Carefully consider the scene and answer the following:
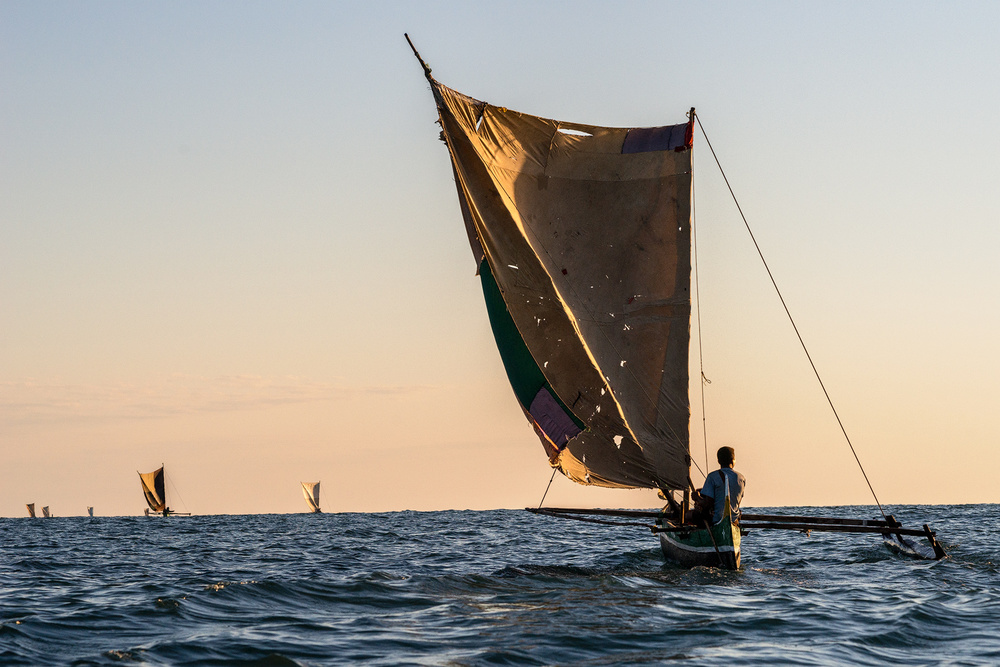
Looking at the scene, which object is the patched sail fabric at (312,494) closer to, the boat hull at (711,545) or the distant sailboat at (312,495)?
the distant sailboat at (312,495)

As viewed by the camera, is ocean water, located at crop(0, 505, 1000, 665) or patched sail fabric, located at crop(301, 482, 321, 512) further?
patched sail fabric, located at crop(301, 482, 321, 512)

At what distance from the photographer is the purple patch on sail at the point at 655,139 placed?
18.2 m

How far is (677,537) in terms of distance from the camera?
1712 cm

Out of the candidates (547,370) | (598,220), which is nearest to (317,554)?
(547,370)

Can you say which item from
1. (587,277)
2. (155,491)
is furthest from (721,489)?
(155,491)

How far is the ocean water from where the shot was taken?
31.7ft

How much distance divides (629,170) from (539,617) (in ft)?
30.9

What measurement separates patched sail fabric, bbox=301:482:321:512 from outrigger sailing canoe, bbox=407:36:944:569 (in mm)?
106264

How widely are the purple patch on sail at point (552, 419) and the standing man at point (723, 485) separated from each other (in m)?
2.60

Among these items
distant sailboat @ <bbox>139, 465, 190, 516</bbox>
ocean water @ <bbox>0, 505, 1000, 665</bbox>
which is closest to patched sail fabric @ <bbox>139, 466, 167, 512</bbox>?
distant sailboat @ <bbox>139, 465, 190, 516</bbox>

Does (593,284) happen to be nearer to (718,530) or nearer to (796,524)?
(718,530)

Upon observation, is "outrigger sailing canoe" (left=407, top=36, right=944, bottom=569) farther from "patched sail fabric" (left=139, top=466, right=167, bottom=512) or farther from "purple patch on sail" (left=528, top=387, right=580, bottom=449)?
"patched sail fabric" (left=139, top=466, right=167, bottom=512)

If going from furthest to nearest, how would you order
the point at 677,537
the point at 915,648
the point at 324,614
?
1. the point at 677,537
2. the point at 324,614
3. the point at 915,648

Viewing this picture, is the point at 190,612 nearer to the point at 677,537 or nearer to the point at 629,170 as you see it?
the point at 677,537
